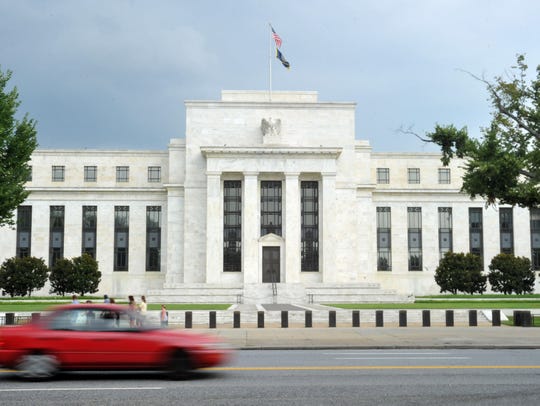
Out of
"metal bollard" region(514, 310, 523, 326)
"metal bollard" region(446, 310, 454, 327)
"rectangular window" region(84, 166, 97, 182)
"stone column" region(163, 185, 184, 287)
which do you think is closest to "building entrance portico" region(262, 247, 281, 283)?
"stone column" region(163, 185, 184, 287)

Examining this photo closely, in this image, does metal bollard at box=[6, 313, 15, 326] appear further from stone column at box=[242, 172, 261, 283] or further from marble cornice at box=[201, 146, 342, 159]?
marble cornice at box=[201, 146, 342, 159]

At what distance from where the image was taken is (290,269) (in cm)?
6700

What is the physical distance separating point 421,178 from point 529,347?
5758 centimetres

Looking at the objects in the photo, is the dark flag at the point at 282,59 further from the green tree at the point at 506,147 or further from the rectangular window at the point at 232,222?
the green tree at the point at 506,147

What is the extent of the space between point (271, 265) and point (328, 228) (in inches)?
257

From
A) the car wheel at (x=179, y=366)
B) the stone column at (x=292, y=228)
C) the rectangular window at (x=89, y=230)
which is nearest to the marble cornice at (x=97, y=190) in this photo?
the rectangular window at (x=89, y=230)

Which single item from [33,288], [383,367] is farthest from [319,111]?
[383,367]

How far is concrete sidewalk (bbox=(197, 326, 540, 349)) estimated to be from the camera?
2188 centimetres

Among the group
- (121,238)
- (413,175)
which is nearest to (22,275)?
(121,238)

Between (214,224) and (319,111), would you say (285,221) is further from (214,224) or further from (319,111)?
(319,111)

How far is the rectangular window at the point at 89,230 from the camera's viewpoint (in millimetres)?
73938

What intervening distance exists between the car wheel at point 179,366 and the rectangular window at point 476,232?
66.0 meters

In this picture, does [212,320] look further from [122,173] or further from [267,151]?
[122,173]

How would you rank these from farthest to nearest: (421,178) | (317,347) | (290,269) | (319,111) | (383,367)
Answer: (421,178), (319,111), (290,269), (317,347), (383,367)
